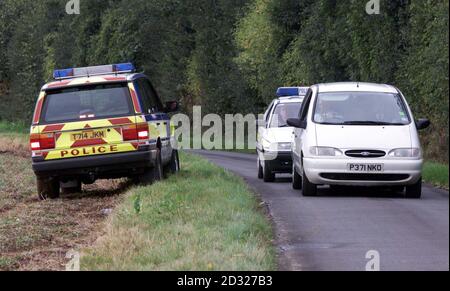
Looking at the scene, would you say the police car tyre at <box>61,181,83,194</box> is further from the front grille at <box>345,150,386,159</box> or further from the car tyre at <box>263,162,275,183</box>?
the front grille at <box>345,150,386,159</box>

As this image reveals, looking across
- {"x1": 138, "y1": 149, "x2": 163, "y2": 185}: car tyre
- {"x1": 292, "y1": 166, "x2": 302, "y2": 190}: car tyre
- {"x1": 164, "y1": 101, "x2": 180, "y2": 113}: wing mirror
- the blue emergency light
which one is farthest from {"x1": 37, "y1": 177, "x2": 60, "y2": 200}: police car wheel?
{"x1": 292, "y1": 166, "x2": 302, "y2": 190}: car tyre

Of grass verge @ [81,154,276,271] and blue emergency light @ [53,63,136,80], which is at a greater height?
blue emergency light @ [53,63,136,80]

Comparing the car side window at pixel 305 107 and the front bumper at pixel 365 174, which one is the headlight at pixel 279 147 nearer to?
the car side window at pixel 305 107

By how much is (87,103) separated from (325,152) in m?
4.17

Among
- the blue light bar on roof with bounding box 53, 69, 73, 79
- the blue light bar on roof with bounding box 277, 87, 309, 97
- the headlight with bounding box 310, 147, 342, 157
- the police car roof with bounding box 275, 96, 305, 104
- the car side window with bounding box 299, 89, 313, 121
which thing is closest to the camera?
the headlight with bounding box 310, 147, 342, 157

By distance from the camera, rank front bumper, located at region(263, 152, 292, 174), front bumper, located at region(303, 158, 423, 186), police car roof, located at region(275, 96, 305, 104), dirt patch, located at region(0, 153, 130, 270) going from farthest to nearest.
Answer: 1. police car roof, located at region(275, 96, 305, 104)
2. front bumper, located at region(263, 152, 292, 174)
3. front bumper, located at region(303, 158, 423, 186)
4. dirt patch, located at region(0, 153, 130, 270)

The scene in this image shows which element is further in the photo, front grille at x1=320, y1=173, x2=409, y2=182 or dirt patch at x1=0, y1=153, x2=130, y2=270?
front grille at x1=320, y1=173, x2=409, y2=182

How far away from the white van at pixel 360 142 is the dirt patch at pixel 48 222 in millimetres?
3310

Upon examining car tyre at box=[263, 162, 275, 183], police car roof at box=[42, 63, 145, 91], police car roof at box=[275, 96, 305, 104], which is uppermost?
police car roof at box=[42, 63, 145, 91]

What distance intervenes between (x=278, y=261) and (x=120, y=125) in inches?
283

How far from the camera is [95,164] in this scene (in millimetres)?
16109

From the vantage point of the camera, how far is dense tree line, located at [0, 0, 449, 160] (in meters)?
26.6

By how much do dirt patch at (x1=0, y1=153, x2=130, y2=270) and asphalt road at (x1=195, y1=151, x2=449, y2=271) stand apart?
8.14ft
